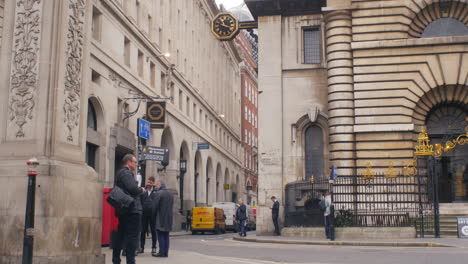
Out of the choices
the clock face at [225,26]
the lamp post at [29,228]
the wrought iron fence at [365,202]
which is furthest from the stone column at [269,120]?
the lamp post at [29,228]

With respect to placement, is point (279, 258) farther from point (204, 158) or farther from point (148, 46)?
point (204, 158)

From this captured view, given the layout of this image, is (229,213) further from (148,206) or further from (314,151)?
(148,206)

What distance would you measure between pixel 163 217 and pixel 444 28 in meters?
22.6

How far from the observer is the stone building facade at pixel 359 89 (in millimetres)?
30078

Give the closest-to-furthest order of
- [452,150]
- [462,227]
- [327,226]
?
[462,227]
[327,226]
[452,150]

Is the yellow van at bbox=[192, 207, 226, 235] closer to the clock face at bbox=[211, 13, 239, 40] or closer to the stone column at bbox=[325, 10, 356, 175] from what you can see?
the clock face at bbox=[211, 13, 239, 40]

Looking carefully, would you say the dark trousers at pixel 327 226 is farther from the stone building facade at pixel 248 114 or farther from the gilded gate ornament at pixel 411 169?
the stone building facade at pixel 248 114

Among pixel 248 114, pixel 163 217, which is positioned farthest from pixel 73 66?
→ pixel 248 114

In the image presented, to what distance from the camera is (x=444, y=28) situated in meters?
31.9

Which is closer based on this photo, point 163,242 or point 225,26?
point 163,242

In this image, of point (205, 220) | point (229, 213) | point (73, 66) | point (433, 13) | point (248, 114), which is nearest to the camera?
point (73, 66)

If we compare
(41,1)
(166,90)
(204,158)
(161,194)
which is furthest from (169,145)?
(41,1)

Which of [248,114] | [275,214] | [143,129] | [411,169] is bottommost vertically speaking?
[275,214]

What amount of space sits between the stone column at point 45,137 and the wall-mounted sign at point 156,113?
2458cm
